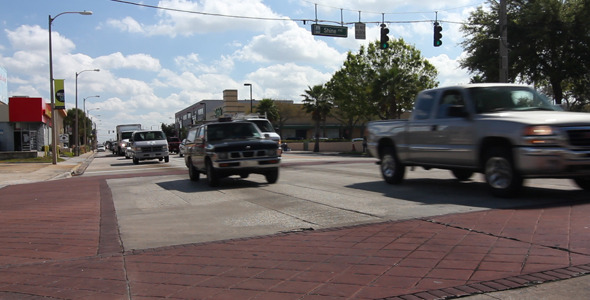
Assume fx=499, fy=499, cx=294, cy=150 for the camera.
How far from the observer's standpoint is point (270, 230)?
687cm

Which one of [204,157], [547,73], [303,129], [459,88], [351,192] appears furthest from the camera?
[303,129]

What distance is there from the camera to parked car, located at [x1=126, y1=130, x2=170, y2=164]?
28625 mm

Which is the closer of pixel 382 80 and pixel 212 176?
pixel 212 176

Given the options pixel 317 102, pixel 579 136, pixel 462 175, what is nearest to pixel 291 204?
pixel 462 175

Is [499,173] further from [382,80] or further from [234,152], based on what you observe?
[382,80]

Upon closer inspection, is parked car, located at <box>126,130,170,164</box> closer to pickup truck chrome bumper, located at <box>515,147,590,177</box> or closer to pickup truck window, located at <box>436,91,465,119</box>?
pickup truck window, located at <box>436,91,465,119</box>

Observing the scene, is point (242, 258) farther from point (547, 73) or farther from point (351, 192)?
point (547, 73)

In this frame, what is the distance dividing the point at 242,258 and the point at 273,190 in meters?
6.24

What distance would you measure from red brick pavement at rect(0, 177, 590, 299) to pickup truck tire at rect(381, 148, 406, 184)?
4000 mm

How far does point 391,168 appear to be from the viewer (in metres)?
11.3

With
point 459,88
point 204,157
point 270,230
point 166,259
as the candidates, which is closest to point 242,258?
point 166,259

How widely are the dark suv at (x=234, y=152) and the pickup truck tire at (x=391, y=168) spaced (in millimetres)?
2855

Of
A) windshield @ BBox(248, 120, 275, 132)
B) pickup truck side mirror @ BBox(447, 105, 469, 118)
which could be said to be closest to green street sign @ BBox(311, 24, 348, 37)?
windshield @ BBox(248, 120, 275, 132)

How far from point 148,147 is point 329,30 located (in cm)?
1233
